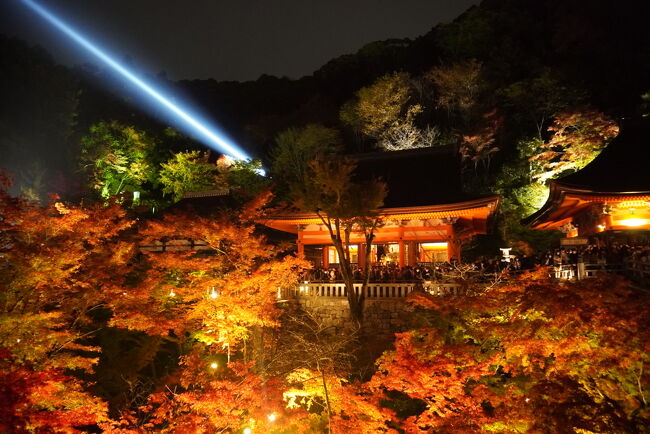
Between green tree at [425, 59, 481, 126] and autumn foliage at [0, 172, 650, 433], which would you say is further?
green tree at [425, 59, 481, 126]

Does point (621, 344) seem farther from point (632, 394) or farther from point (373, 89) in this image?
point (373, 89)

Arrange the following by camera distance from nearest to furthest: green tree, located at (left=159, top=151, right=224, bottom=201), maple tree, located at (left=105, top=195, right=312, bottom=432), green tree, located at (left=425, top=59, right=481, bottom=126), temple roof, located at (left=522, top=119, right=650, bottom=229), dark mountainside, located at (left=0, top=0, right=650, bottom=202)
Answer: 1. maple tree, located at (left=105, top=195, right=312, bottom=432)
2. temple roof, located at (left=522, top=119, right=650, bottom=229)
3. dark mountainside, located at (left=0, top=0, right=650, bottom=202)
4. green tree, located at (left=159, top=151, right=224, bottom=201)
5. green tree, located at (left=425, top=59, right=481, bottom=126)

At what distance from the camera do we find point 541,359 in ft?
27.4

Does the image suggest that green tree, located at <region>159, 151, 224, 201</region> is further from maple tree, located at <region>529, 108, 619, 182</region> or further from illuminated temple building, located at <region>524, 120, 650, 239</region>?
illuminated temple building, located at <region>524, 120, 650, 239</region>

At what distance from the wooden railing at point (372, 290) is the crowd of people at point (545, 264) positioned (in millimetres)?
378

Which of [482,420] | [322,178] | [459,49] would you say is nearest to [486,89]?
[459,49]

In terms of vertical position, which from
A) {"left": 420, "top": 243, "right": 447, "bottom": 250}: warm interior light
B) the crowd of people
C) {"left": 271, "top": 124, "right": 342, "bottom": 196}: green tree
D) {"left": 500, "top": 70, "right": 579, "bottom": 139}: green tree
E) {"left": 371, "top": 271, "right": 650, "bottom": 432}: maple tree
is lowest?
{"left": 371, "top": 271, "right": 650, "bottom": 432}: maple tree

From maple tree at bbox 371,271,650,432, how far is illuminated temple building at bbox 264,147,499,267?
21.3ft

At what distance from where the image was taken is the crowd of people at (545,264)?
37.7ft

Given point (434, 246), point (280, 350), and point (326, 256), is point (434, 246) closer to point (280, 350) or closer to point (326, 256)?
point (326, 256)

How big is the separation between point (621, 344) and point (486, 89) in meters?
27.7

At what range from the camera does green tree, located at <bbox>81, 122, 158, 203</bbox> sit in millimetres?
31781

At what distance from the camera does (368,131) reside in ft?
113

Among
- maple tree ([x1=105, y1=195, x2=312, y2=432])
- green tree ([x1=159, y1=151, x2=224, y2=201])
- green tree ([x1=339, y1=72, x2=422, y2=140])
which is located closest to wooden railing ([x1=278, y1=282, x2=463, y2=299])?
maple tree ([x1=105, y1=195, x2=312, y2=432])
